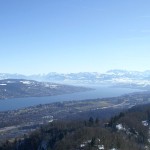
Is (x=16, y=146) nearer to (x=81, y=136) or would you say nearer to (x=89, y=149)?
(x=81, y=136)

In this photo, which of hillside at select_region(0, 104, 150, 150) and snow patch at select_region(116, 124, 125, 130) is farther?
snow patch at select_region(116, 124, 125, 130)

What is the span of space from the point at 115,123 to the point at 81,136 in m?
27.4

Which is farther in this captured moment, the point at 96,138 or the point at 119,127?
the point at 119,127

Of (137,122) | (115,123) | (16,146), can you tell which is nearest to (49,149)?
(16,146)

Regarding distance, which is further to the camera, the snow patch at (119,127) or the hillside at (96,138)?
the snow patch at (119,127)

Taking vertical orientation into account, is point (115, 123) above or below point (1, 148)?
above

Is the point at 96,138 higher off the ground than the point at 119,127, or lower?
lower

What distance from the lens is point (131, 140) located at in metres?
124

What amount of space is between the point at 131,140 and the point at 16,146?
4095 centimetres

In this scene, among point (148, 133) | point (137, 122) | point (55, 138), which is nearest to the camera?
point (55, 138)

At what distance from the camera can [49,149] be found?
112500 mm

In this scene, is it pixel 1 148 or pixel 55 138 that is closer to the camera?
pixel 55 138

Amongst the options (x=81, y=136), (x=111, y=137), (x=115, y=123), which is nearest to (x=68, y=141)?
(x=81, y=136)

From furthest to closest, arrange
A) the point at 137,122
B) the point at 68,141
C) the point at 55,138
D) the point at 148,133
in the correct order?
the point at 137,122
the point at 148,133
the point at 55,138
the point at 68,141
